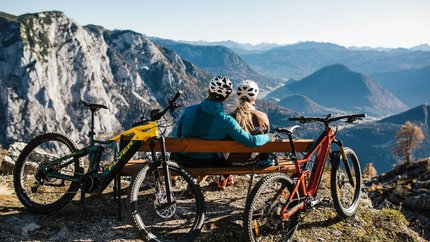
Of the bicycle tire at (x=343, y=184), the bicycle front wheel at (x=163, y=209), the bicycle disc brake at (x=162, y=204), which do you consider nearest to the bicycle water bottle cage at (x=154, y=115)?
the bicycle front wheel at (x=163, y=209)

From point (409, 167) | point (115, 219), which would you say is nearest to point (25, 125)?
point (409, 167)

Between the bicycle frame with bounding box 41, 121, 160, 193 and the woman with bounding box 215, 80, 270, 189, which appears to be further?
the woman with bounding box 215, 80, 270, 189

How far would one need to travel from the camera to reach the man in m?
6.80

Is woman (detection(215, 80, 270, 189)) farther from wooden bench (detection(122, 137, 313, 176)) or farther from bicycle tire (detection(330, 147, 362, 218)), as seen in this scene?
bicycle tire (detection(330, 147, 362, 218))

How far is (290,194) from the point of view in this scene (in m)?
6.43

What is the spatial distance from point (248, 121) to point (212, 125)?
3.61 feet

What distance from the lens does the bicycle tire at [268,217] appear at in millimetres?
5867

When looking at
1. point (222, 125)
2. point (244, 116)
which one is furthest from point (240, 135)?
point (244, 116)

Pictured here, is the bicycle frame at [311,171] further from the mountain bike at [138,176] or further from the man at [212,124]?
the mountain bike at [138,176]

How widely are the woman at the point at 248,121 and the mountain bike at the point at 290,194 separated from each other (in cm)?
90


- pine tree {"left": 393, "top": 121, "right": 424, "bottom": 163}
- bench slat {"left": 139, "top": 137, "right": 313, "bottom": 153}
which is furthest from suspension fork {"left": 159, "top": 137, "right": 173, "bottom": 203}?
pine tree {"left": 393, "top": 121, "right": 424, "bottom": 163}

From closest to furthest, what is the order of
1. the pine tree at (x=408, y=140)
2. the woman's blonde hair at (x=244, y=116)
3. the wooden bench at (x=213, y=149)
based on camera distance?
the wooden bench at (x=213, y=149) < the woman's blonde hair at (x=244, y=116) < the pine tree at (x=408, y=140)

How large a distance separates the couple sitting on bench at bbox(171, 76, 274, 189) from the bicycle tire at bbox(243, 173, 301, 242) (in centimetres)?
105

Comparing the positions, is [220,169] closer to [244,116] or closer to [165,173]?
[244,116]
